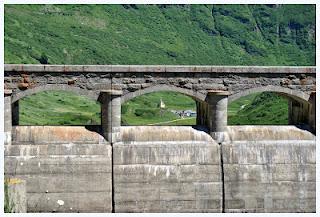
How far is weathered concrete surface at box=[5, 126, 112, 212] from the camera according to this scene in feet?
86.0

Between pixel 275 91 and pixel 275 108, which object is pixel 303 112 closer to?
pixel 275 91

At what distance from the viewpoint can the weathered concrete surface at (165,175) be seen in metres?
26.8

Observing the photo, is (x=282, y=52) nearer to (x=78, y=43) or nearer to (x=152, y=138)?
(x=78, y=43)

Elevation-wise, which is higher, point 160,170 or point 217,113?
point 217,113

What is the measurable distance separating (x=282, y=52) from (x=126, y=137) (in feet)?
310

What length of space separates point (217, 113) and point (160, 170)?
399 cm

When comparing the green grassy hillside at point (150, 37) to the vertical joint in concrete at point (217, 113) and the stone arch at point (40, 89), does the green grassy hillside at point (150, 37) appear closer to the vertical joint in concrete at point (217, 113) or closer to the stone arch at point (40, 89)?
the vertical joint in concrete at point (217, 113)

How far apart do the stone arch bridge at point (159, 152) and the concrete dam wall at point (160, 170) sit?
48 mm

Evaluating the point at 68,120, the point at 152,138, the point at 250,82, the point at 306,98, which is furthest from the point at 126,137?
the point at 68,120

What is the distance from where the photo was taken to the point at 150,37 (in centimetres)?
10881

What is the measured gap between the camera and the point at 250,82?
2756 cm

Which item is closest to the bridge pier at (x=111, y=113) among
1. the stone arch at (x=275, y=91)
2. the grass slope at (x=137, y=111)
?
the stone arch at (x=275, y=91)

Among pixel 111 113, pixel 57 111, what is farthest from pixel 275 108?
pixel 111 113

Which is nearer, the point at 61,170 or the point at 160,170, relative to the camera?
the point at 61,170
